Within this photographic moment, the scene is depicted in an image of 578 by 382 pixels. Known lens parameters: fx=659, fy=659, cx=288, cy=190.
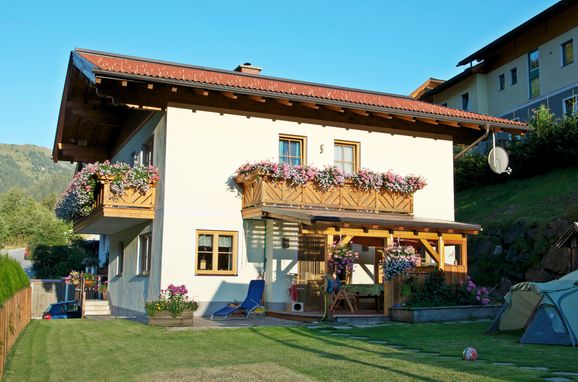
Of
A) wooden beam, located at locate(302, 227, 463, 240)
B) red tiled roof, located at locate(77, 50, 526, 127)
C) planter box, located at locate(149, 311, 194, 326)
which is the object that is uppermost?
red tiled roof, located at locate(77, 50, 526, 127)

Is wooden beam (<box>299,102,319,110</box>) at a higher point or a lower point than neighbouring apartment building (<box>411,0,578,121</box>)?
lower

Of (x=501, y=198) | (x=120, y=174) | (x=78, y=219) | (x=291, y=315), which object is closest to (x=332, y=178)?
(x=291, y=315)

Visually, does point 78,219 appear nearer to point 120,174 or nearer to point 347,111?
point 120,174

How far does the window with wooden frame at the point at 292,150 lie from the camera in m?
18.4

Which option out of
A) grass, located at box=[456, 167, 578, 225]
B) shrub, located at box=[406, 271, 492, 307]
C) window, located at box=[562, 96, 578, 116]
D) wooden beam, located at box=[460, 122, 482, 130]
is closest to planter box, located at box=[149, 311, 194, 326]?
shrub, located at box=[406, 271, 492, 307]

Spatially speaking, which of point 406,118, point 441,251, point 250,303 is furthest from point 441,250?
point 250,303

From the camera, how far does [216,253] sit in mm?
17141

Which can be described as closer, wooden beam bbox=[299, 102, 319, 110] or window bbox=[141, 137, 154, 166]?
wooden beam bbox=[299, 102, 319, 110]

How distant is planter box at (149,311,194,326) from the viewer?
14227mm

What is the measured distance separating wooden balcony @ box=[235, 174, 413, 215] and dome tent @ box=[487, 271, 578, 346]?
20.6ft

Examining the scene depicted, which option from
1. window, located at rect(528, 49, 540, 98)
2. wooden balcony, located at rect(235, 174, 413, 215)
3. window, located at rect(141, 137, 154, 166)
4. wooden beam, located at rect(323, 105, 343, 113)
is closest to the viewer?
wooden balcony, located at rect(235, 174, 413, 215)

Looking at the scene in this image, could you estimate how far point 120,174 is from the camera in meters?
17.0

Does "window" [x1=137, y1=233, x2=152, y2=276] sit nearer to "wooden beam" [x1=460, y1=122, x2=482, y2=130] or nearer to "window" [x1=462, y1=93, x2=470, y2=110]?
"wooden beam" [x1=460, y1=122, x2=482, y2=130]

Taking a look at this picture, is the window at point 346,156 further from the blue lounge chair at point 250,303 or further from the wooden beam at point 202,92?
the blue lounge chair at point 250,303
